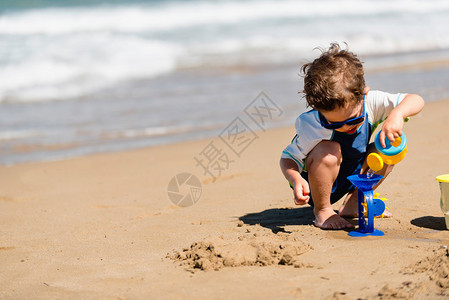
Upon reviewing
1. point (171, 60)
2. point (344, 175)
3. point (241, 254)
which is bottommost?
point (241, 254)

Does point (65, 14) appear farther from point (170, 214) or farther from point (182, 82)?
point (170, 214)

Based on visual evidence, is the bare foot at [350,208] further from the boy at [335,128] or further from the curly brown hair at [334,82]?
the curly brown hair at [334,82]

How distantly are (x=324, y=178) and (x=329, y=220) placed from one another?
0.78ft

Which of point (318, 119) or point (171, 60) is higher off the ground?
point (171, 60)

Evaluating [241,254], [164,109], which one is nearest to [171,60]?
[164,109]

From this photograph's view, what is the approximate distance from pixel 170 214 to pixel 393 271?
1.70m

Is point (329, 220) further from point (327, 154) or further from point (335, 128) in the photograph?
point (335, 128)

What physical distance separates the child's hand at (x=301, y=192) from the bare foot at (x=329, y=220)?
241mm

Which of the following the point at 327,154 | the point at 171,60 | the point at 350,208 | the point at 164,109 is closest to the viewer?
the point at 327,154

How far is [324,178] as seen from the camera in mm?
3104

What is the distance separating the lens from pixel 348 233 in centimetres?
304

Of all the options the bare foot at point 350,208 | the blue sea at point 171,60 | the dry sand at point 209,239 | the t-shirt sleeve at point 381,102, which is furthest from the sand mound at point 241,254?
the blue sea at point 171,60

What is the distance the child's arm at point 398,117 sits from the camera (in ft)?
9.17

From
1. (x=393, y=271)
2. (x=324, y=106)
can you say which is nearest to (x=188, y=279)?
(x=393, y=271)
